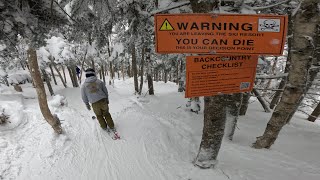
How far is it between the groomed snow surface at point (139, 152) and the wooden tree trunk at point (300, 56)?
110 cm

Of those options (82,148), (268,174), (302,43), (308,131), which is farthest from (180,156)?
(308,131)

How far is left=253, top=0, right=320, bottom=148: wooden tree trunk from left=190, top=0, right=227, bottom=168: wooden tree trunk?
1.48 m

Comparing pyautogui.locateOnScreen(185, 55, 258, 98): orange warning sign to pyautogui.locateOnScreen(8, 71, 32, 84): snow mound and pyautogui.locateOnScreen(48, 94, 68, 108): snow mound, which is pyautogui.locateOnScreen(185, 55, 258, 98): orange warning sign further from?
pyautogui.locateOnScreen(8, 71, 32, 84): snow mound

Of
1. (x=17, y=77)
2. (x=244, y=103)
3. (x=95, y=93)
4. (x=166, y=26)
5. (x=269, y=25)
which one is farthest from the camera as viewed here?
(x=17, y=77)

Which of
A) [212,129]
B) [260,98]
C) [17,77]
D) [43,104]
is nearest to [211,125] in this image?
[212,129]

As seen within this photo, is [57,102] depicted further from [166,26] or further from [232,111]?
[166,26]

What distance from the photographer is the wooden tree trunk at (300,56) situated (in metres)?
3.86

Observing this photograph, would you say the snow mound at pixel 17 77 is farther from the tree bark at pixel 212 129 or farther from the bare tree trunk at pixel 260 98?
the tree bark at pixel 212 129

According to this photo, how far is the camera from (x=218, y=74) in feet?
12.0

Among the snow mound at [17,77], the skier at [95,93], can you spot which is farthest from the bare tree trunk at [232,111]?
the snow mound at [17,77]

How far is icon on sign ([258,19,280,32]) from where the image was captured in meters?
3.11

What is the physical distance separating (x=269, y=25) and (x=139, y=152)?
4.24 m

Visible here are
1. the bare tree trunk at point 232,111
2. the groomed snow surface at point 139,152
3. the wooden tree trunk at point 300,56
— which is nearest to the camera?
the wooden tree trunk at point 300,56

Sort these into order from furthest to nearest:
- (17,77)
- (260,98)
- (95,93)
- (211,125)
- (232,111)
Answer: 1. (17,77)
2. (260,98)
3. (95,93)
4. (232,111)
5. (211,125)
